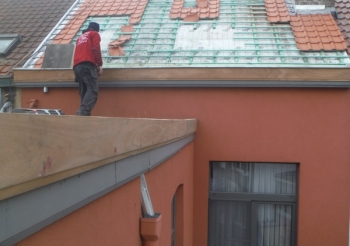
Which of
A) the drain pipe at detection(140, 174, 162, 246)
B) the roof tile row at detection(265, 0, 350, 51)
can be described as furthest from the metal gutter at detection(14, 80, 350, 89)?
the drain pipe at detection(140, 174, 162, 246)

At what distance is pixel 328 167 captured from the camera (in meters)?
7.77

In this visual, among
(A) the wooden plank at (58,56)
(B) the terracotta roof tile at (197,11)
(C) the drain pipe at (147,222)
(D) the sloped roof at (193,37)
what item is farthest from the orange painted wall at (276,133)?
(C) the drain pipe at (147,222)

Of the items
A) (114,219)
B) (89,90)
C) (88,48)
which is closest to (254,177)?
(89,90)

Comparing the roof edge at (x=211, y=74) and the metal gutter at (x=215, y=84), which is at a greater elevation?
the roof edge at (x=211, y=74)

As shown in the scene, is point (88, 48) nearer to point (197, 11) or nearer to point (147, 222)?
point (197, 11)

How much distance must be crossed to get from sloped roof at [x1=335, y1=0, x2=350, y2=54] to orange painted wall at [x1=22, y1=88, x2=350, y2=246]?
192 cm

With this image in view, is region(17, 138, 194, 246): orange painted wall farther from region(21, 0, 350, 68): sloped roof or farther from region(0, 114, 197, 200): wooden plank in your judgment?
region(21, 0, 350, 68): sloped roof

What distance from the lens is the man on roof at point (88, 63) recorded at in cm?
685

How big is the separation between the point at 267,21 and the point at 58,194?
28.0 feet

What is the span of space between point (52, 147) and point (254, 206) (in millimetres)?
6767

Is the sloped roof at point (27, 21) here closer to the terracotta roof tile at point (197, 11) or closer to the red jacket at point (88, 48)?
the red jacket at point (88, 48)

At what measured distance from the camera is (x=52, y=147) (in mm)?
1706

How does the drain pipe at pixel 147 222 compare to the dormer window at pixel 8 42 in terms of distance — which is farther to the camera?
the dormer window at pixel 8 42

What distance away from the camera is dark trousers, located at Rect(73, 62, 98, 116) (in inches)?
273
